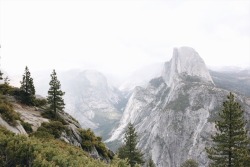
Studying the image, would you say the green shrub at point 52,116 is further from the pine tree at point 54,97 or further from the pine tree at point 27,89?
the pine tree at point 27,89

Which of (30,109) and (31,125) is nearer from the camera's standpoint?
(31,125)

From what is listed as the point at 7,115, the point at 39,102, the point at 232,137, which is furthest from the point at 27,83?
the point at 232,137

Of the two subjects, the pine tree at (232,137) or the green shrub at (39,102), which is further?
the green shrub at (39,102)

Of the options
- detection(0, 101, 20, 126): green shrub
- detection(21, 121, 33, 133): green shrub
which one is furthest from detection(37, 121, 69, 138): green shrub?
detection(0, 101, 20, 126): green shrub

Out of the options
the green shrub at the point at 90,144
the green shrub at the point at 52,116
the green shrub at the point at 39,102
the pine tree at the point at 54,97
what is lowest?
the green shrub at the point at 90,144

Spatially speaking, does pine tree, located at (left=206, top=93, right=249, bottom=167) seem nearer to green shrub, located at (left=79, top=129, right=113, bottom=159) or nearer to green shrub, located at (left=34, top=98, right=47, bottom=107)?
green shrub, located at (left=79, top=129, right=113, bottom=159)

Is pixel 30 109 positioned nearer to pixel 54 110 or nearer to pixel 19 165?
pixel 54 110

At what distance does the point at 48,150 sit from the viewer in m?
20.5

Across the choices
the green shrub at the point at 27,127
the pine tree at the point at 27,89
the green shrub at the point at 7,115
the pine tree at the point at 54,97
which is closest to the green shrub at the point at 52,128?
the green shrub at the point at 27,127

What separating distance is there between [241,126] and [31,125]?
29.3m

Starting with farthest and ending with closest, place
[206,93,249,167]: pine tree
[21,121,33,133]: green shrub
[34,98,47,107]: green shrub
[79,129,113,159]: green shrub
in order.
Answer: [34,98,47,107]: green shrub < [206,93,249,167]: pine tree < [79,129,113,159]: green shrub < [21,121,33,133]: green shrub

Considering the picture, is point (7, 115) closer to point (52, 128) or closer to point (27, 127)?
point (27, 127)

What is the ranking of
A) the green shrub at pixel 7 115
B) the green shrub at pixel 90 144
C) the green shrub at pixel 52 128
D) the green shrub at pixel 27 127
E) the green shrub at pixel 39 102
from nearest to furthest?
the green shrub at pixel 7 115 → the green shrub at pixel 27 127 → the green shrub at pixel 52 128 → the green shrub at pixel 90 144 → the green shrub at pixel 39 102

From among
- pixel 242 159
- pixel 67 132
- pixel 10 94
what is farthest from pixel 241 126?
pixel 10 94
